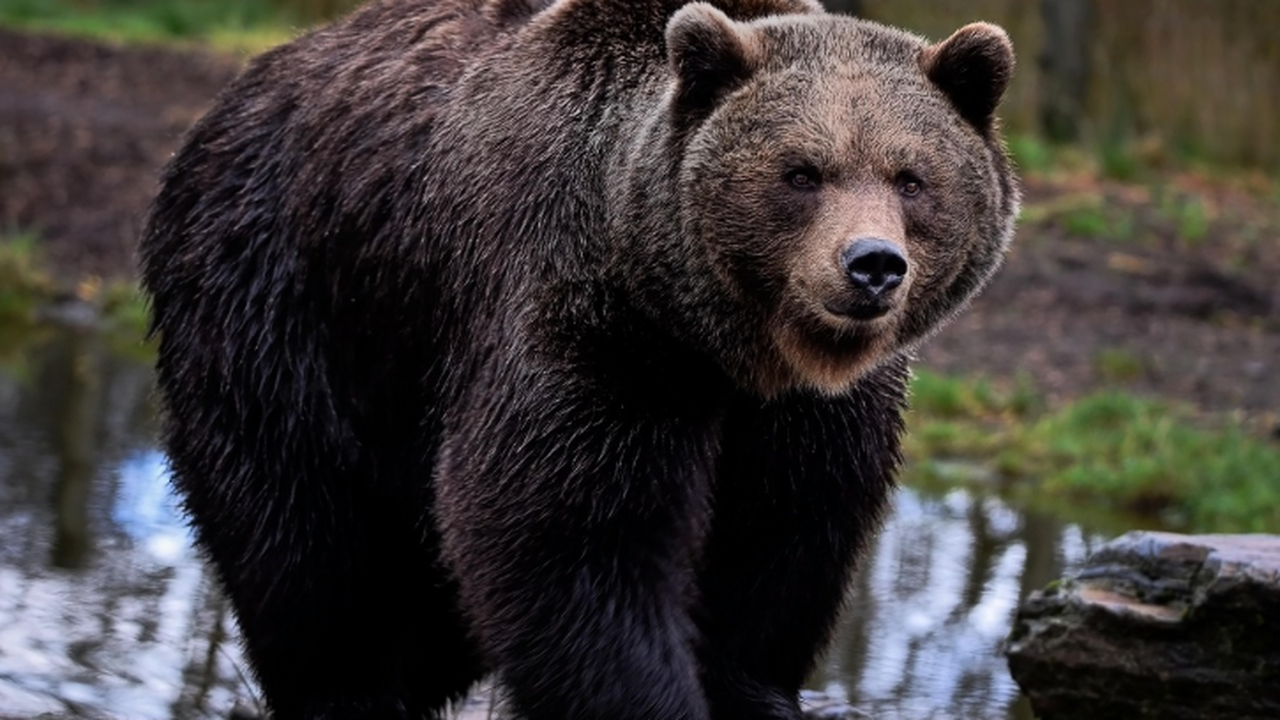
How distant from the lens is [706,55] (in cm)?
477

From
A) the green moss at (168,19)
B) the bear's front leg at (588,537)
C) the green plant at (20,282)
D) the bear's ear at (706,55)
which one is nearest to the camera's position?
the bear's ear at (706,55)

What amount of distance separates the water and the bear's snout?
2699 mm

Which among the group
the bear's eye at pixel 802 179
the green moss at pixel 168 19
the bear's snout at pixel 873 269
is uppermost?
the bear's eye at pixel 802 179

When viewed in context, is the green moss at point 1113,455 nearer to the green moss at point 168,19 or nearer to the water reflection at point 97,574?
the water reflection at point 97,574

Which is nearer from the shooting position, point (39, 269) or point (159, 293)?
point (159, 293)

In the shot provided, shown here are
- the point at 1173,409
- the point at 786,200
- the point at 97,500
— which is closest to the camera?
the point at 786,200

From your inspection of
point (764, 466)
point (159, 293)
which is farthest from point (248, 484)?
point (764, 466)

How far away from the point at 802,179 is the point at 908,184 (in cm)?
25

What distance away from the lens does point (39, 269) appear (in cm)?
1301

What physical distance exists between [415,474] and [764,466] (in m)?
1.06

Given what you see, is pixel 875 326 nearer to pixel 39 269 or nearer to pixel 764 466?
pixel 764 466

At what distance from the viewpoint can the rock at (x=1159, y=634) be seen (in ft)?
18.5

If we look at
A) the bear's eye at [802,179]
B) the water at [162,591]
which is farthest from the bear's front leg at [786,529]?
the water at [162,591]

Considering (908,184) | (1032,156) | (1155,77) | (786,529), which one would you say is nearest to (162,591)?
(786,529)
